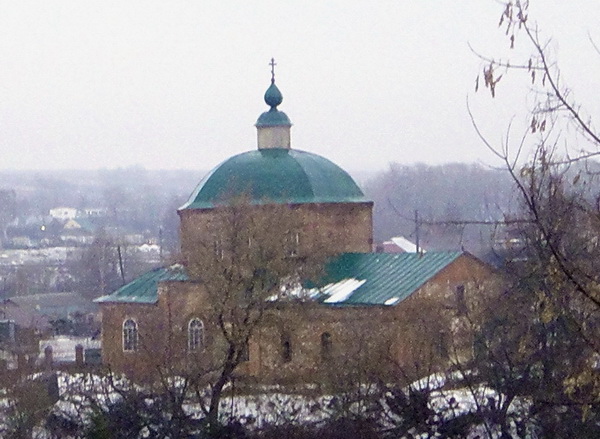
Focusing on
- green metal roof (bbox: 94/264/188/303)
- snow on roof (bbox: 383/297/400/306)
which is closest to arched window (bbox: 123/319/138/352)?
green metal roof (bbox: 94/264/188/303)

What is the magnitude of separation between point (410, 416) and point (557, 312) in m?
10.7

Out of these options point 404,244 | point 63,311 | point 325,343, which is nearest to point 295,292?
point 325,343

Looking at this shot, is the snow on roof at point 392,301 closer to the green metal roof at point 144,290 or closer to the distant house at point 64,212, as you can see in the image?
the green metal roof at point 144,290

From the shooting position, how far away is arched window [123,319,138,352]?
29953 mm

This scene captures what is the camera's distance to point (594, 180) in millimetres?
9117

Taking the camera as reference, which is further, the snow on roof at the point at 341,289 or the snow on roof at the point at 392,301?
the snow on roof at the point at 341,289

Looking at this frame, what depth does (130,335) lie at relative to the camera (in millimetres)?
30453

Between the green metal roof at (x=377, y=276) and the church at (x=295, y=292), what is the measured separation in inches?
1.0

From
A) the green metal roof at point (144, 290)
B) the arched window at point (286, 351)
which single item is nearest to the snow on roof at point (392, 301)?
the arched window at point (286, 351)

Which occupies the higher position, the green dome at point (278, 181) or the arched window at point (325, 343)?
the green dome at point (278, 181)

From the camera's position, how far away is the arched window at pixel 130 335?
29953 mm

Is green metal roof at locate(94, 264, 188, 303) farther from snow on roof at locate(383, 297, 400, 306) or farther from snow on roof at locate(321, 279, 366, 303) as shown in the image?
snow on roof at locate(383, 297, 400, 306)

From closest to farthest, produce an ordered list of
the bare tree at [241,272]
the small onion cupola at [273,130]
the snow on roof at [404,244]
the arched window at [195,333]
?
the bare tree at [241,272] < the arched window at [195,333] < the small onion cupola at [273,130] < the snow on roof at [404,244]

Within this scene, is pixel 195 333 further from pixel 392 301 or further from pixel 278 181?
pixel 278 181
